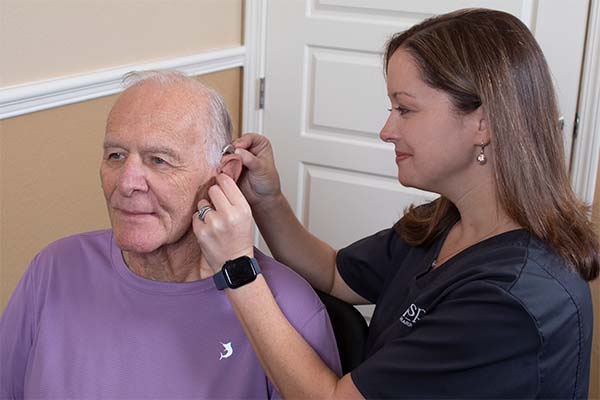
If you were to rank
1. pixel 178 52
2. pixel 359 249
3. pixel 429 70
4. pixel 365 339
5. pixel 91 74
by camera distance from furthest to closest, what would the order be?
pixel 178 52, pixel 91 74, pixel 359 249, pixel 365 339, pixel 429 70

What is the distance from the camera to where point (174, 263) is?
163 centimetres

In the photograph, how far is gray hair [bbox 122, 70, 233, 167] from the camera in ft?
5.19

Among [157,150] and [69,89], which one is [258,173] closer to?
[157,150]

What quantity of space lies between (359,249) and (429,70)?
486mm

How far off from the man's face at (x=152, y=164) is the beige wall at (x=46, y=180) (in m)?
0.65

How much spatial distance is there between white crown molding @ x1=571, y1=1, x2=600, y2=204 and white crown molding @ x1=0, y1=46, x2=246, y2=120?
120cm

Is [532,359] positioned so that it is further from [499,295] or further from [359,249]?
[359,249]

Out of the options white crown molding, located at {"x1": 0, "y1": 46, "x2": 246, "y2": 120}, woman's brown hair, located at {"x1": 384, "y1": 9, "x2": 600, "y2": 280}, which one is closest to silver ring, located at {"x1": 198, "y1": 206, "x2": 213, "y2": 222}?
woman's brown hair, located at {"x1": 384, "y1": 9, "x2": 600, "y2": 280}

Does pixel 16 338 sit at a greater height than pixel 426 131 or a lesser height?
lesser

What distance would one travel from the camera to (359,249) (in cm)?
188

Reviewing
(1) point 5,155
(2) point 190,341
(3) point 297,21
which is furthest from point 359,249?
(3) point 297,21

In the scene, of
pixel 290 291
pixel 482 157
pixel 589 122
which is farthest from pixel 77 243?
pixel 589 122

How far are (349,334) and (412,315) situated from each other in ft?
0.53

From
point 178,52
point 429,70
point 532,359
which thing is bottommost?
point 532,359
